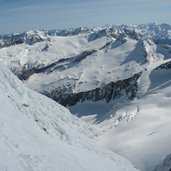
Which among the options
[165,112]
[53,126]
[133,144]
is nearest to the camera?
[53,126]

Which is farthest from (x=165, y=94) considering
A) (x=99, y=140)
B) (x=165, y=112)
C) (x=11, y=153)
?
(x=11, y=153)

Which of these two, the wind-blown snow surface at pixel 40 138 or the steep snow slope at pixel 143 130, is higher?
the wind-blown snow surface at pixel 40 138

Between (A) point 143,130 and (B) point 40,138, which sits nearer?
(B) point 40,138

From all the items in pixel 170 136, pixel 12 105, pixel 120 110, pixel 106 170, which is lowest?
pixel 120 110

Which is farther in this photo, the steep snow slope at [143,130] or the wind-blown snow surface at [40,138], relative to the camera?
the steep snow slope at [143,130]

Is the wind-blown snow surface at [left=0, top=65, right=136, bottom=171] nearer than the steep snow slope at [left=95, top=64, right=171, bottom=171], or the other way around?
the wind-blown snow surface at [left=0, top=65, right=136, bottom=171]

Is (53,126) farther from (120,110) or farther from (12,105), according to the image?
(120,110)

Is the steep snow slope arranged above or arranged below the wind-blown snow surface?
below

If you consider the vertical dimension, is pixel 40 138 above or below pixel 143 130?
above
